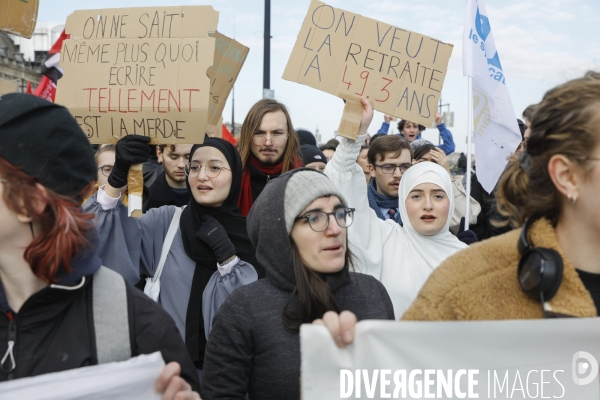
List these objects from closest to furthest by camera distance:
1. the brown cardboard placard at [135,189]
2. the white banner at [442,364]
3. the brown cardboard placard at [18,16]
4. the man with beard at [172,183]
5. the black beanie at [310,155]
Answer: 1. the white banner at [442,364]
2. the brown cardboard placard at [135,189]
3. the brown cardboard placard at [18,16]
4. the man with beard at [172,183]
5. the black beanie at [310,155]

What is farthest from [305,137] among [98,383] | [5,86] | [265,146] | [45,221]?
[98,383]

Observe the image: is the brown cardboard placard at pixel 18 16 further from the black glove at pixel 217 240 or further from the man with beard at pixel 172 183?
the black glove at pixel 217 240

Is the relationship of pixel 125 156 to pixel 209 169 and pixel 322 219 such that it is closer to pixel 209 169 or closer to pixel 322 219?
pixel 209 169

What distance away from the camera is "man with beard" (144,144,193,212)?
4254 mm

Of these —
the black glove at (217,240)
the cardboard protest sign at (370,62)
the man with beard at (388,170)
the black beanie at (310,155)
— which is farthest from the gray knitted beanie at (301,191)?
the black beanie at (310,155)

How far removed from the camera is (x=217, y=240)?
2.97 meters

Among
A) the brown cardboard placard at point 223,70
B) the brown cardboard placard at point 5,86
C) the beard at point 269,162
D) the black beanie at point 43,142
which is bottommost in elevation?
the beard at point 269,162

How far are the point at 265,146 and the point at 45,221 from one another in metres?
2.49

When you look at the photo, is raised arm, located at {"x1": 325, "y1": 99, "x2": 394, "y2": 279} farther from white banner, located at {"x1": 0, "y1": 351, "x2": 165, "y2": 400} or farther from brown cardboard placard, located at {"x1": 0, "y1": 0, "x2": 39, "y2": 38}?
brown cardboard placard, located at {"x1": 0, "y1": 0, "x2": 39, "y2": 38}

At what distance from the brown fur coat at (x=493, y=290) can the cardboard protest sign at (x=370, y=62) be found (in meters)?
2.16

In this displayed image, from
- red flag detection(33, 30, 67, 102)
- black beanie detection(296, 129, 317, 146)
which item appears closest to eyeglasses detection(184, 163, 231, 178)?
black beanie detection(296, 129, 317, 146)

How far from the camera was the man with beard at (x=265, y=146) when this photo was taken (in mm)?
3953

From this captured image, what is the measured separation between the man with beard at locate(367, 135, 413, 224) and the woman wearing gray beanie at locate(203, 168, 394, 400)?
193 cm

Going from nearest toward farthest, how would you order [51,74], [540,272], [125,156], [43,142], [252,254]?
[540,272] < [43,142] < [125,156] < [252,254] < [51,74]
